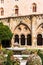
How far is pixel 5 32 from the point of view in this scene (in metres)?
42.3

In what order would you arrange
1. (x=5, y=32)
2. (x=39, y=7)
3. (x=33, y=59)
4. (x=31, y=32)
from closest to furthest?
(x=33, y=59) < (x=5, y=32) < (x=31, y=32) < (x=39, y=7)

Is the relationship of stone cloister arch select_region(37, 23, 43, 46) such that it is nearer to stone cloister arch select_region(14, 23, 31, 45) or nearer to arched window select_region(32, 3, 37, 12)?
stone cloister arch select_region(14, 23, 31, 45)

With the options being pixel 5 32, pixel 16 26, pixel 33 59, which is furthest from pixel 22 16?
pixel 33 59

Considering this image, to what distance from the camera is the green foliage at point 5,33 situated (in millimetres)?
41959

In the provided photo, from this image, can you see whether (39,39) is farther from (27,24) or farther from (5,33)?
(5,33)

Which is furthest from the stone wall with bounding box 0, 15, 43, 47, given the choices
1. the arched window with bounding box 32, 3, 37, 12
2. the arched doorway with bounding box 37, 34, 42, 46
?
the arched window with bounding box 32, 3, 37, 12

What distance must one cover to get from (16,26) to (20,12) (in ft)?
11.2

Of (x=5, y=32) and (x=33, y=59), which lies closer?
(x=33, y=59)

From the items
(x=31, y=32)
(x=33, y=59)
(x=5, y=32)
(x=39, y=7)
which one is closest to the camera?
(x=33, y=59)

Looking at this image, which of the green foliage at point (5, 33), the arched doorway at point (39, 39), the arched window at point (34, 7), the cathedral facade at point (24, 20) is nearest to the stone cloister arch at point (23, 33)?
the cathedral facade at point (24, 20)

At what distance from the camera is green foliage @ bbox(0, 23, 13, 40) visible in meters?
42.0

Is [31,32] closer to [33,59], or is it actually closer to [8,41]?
[8,41]

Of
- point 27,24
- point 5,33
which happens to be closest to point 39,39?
point 27,24

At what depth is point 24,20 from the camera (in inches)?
1825
